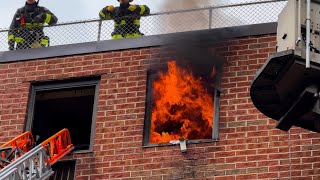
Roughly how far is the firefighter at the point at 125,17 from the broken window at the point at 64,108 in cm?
126

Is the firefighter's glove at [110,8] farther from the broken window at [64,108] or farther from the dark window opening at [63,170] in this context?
the dark window opening at [63,170]

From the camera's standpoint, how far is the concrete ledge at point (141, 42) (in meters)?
19.8

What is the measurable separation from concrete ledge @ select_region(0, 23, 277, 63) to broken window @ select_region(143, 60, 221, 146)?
1.75 feet

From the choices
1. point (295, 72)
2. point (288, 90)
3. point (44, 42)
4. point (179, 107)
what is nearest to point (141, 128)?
point (179, 107)

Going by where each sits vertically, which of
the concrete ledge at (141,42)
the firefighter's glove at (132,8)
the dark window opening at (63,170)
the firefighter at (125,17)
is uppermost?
the firefighter's glove at (132,8)

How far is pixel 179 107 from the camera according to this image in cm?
1975

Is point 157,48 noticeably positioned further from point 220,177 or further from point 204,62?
point 220,177

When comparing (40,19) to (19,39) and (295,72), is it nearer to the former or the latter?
(19,39)

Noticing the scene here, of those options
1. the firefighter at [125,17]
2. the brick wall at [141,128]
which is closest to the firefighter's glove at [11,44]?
the brick wall at [141,128]

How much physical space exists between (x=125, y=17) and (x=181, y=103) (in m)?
2.46

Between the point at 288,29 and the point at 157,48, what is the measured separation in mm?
4872

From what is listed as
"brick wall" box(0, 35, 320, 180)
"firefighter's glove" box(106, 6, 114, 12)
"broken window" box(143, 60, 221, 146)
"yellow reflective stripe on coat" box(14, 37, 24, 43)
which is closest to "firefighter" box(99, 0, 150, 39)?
"firefighter's glove" box(106, 6, 114, 12)

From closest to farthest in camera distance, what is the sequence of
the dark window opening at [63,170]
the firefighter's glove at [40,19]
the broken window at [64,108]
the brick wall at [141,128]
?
the brick wall at [141,128], the dark window opening at [63,170], the broken window at [64,108], the firefighter's glove at [40,19]

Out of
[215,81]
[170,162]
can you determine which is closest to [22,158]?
[170,162]
